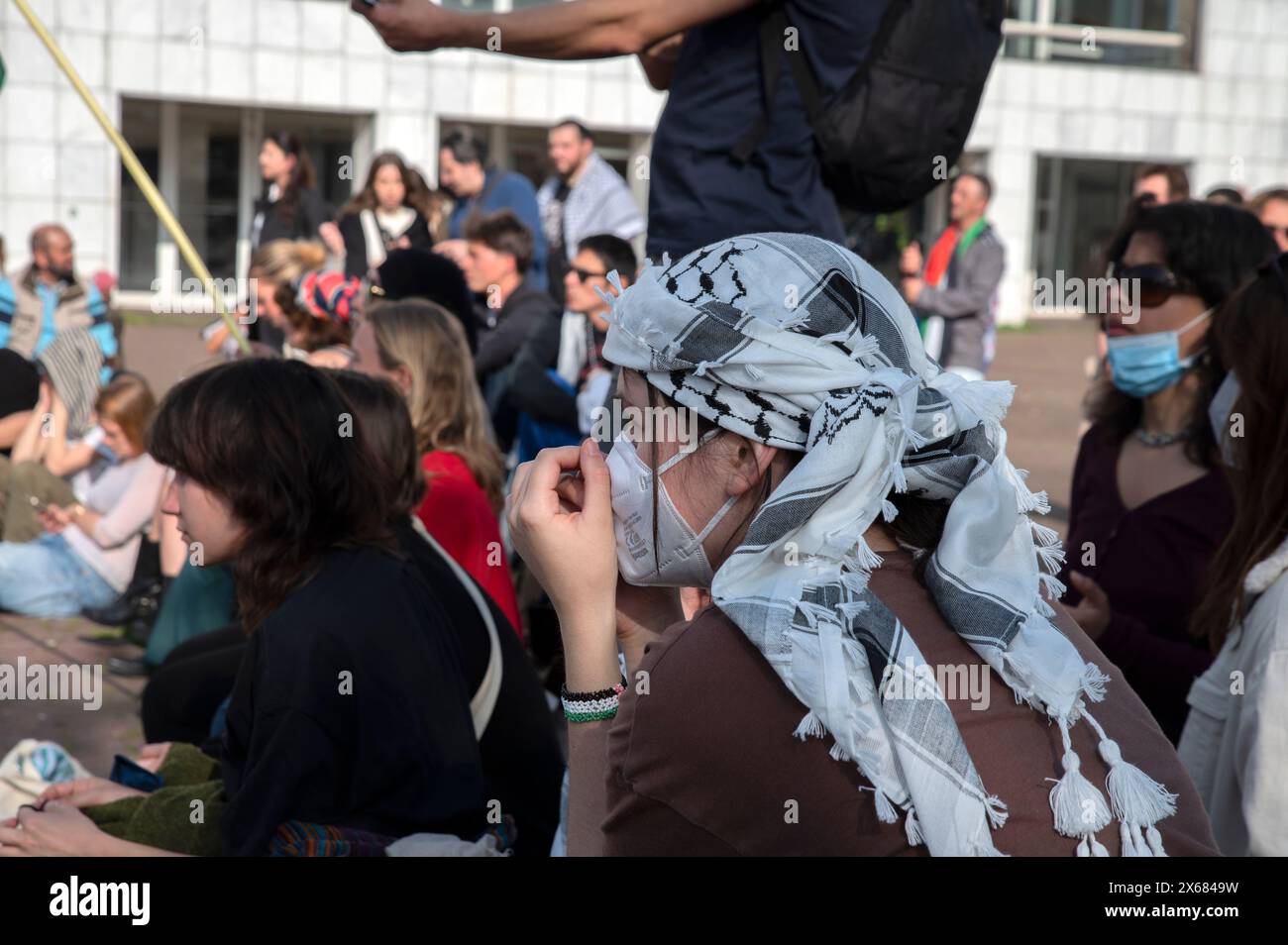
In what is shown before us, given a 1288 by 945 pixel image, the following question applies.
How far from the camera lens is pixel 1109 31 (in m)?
26.4

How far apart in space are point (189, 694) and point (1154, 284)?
3042 millimetres

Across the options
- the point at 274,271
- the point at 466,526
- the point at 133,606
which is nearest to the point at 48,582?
the point at 133,606

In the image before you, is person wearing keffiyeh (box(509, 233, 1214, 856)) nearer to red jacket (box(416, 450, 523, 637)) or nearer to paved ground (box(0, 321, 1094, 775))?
paved ground (box(0, 321, 1094, 775))

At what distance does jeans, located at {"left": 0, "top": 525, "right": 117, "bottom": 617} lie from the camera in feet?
22.7

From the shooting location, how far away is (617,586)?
2166 millimetres

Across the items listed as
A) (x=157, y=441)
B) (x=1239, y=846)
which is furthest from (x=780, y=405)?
(x=157, y=441)

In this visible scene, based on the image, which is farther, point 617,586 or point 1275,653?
point 1275,653

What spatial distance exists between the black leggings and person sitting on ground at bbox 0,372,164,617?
7.80 ft

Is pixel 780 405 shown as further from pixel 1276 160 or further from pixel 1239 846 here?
pixel 1276 160

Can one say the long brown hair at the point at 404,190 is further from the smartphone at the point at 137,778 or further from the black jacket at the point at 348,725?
the black jacket at the point at 348,725

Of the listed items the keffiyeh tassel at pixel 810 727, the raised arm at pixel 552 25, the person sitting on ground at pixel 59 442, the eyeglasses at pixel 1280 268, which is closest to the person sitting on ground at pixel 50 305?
the person sitting on ground at pixel 59 442

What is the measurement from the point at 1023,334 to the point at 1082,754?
22.9 m

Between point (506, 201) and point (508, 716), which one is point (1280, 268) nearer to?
point (508, 716)
